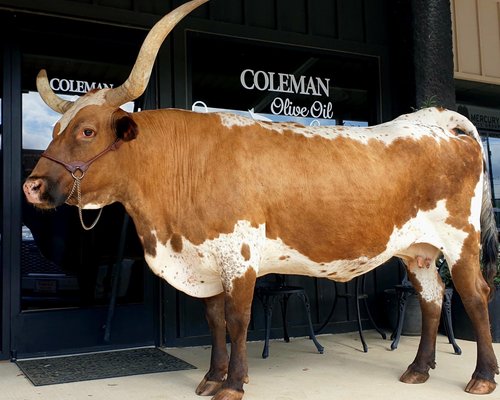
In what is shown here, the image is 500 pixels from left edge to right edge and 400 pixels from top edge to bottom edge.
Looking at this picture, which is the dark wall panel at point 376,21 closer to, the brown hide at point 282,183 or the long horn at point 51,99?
the brown hide at point 282,183

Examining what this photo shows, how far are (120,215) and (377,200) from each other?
8.23 ft

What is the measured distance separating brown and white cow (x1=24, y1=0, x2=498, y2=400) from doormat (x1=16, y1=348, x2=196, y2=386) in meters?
0.86

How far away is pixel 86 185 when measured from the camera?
3.43 meters

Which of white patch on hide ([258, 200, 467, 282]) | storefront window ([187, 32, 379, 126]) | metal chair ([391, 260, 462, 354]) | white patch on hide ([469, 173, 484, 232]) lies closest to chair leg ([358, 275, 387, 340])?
metal chair ([391, 260, 462, 354])

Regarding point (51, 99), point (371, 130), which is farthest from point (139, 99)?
point (371, 130)

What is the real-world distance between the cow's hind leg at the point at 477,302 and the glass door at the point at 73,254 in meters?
2.69

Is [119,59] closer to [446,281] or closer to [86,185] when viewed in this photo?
[86,185]

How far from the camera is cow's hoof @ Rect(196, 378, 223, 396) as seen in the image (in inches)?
147

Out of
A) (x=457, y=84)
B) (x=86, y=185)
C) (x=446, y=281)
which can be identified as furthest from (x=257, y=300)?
(x=457, y=84)

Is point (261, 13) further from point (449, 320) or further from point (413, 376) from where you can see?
point (413, 376)

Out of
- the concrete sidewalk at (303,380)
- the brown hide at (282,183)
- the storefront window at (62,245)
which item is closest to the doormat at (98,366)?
the concrete sidewalk at (303,380)

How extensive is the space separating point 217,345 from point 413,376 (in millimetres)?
1394

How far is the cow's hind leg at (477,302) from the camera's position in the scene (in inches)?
155

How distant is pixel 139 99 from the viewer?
5.48 meters
